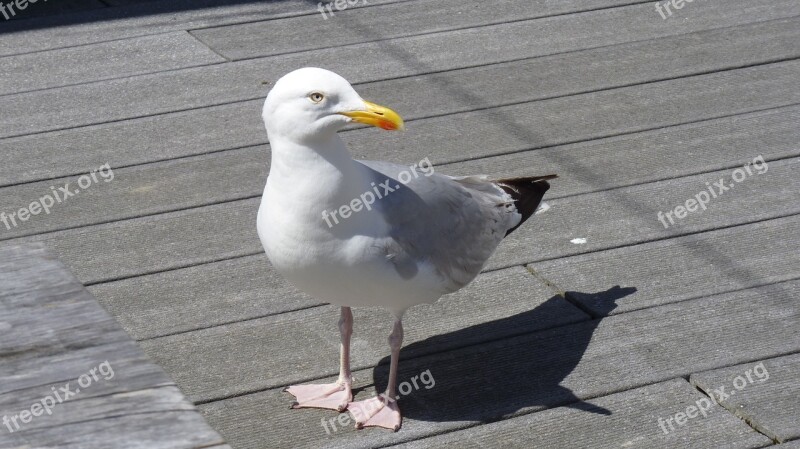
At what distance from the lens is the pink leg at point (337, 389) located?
2783 millimetres

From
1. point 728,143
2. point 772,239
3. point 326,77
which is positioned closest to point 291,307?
point 326,77

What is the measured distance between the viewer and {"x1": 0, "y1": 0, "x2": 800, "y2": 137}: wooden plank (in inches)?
167

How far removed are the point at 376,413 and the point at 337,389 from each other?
15 cm

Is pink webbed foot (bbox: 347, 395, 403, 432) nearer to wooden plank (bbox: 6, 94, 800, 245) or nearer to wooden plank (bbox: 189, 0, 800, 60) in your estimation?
wooden plank (bbox: 6, 94, 800, 245)

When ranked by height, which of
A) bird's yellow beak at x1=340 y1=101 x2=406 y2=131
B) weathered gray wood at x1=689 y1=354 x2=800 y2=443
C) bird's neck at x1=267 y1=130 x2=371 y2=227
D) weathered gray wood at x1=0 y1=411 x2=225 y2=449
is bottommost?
weathered gray wood at x1=689 y1=354 x2=800 y2=443

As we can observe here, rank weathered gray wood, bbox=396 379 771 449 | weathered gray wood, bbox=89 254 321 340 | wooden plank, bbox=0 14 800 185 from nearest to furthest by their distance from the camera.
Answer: weathered gray wood, bbox=396 379 771 449 → weathered gray wood, bbox=89 254 321 340 → wooden plank, bbox=0 14 800 185

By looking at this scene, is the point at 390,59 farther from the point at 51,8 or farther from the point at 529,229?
the point at 51,8

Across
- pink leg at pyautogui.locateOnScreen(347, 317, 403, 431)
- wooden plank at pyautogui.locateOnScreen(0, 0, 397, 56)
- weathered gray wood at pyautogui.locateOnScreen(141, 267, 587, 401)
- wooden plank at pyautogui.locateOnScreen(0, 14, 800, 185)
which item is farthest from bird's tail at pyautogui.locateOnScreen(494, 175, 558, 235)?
wooden plank at pyautogui.locateOnScreen(0, 0, 397, 56)

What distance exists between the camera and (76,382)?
160 centimetres

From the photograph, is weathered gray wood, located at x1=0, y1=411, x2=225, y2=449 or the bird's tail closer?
weathered gray wood, located at x1=0, y1=411, x2=225, y2=449

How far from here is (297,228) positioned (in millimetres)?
2549

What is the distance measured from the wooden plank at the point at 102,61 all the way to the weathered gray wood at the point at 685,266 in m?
2.02

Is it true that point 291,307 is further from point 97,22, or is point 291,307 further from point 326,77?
point 97,22

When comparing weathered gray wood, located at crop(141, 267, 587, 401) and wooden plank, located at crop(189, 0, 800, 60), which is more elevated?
wooden plank, located at crop(189, 0, 800, 60)
